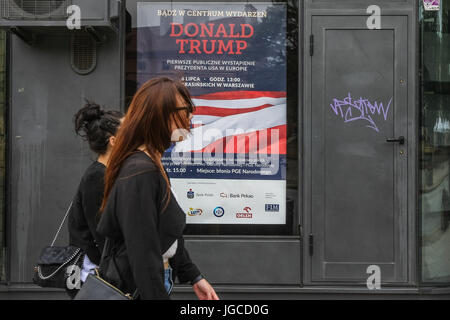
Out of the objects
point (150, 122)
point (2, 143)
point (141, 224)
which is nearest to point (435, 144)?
point (150, 122)

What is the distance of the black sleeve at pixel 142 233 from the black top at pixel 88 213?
827mm

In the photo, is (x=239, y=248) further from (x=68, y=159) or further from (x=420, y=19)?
(x=420, y=19)

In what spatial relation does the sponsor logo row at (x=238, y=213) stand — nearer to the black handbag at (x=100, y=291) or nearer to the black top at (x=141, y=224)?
the black top at (x=141, y=224)

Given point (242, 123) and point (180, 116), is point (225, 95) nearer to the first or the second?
point (242, 123)

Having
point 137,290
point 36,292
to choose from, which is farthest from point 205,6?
point 137,290

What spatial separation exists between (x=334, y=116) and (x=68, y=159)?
2.69 metres

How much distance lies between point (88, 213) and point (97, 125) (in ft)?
1.95

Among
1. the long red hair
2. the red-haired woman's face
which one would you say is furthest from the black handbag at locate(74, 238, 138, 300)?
the red-haired woman's face

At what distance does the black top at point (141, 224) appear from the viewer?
80.6 inches

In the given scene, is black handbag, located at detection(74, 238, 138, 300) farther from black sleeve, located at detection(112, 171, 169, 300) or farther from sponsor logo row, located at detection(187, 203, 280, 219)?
sponsor logo row, located at detection(187, 203, 280, 219)

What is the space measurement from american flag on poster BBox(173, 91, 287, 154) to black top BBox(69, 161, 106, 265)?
2.33 m

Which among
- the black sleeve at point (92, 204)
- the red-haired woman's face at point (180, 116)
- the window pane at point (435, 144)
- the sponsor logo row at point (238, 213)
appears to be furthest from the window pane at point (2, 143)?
the window pane at point (435, 144)

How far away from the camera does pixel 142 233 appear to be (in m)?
2.05

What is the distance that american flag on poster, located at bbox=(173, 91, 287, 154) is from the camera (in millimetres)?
5273
